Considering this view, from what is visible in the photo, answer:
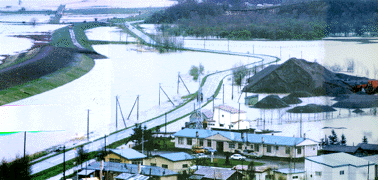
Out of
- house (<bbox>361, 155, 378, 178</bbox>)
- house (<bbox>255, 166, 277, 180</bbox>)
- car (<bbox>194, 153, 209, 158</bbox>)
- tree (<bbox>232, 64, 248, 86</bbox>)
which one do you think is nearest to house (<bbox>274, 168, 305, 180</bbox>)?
house (<bbox>255, 166, 277, 180</bbox>)

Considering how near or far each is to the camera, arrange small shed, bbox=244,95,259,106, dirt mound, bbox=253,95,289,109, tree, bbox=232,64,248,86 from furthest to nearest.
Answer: tree, bbox=232,64,248,86
small shed, bbox=244,95,259,106
dirt mound, bbox=253,95,289,109

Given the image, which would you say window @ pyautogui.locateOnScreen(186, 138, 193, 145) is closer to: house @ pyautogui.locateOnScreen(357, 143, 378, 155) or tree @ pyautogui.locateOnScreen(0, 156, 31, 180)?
house @ pyautogui.locateOnScreen(357, 143, 378, 155)

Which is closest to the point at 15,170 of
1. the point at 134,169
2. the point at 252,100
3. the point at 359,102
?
the point at 134,169

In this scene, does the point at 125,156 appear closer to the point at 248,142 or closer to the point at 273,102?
the point at 248,142

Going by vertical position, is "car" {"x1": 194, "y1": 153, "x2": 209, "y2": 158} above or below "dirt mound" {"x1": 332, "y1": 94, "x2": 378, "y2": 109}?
below

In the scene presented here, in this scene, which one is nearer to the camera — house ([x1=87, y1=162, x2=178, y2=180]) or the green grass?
house ([x1=87, y1=162, x2=178, y2=180])

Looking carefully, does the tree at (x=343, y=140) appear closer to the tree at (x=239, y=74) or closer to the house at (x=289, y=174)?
the house at (x=289, y=174)

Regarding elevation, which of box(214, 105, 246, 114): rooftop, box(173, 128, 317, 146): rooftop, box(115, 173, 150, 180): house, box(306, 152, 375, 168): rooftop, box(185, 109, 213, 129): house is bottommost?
box(115, 173, 150, 180): house

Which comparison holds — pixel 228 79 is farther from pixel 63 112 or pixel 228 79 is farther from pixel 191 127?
pixel 63 112
